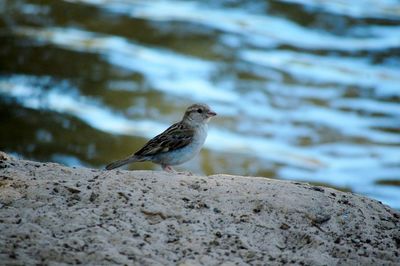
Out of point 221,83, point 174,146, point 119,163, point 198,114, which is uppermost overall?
point 221,83

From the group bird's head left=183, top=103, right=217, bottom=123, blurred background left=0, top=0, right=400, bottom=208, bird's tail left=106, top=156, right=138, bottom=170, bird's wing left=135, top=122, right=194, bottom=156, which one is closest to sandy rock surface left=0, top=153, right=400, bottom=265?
bird's tail left=106, top=156, right=138, bottom=170

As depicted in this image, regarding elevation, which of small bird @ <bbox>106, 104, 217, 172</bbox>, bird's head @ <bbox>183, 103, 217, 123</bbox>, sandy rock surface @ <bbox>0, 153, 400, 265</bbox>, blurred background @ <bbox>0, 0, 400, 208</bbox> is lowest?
sandy rock surface @ <bbox>0, 153, 400, 265</bbox>

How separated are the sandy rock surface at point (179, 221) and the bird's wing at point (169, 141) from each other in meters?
1.37

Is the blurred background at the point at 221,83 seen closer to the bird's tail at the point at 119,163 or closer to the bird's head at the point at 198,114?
the bird's head at the point at 198,114

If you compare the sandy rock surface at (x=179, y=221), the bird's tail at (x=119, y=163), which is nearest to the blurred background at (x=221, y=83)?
the bird's tail at (x=119, y=163)

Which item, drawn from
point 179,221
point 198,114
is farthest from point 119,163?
point 179,221

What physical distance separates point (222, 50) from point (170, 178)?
11.3 m

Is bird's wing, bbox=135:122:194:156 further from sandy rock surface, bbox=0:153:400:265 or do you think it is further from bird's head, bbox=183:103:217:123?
sandy rock surface, bbox=0:153:400:265

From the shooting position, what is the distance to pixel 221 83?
16234mm

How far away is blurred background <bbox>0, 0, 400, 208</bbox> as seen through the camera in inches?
554

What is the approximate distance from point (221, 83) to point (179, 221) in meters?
10.7

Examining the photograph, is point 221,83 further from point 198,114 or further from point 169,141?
point 169,141

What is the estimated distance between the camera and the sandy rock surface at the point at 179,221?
5211 millimetres

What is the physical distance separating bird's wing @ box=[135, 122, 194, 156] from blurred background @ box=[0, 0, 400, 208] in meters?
5.42
